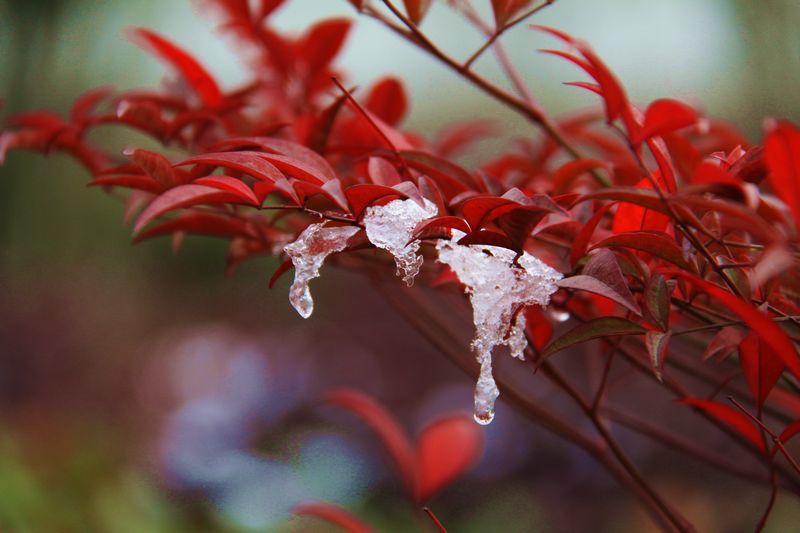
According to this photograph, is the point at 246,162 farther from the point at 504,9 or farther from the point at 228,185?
the point at 504,9

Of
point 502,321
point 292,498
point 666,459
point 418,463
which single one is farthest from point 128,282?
point 502,321

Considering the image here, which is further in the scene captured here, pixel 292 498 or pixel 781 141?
pixel 292 498

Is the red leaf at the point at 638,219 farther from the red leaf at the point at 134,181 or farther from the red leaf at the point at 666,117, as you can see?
the red leaf at the point at 134,181

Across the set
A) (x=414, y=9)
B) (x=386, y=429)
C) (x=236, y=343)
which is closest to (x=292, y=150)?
(x=414, y=9)

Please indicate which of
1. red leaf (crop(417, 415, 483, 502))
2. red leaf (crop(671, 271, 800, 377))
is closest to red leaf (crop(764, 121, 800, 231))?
red leaf (crop(671, 271, 800, 377))

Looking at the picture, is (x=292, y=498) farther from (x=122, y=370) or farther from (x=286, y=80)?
(x=122, y=370)
